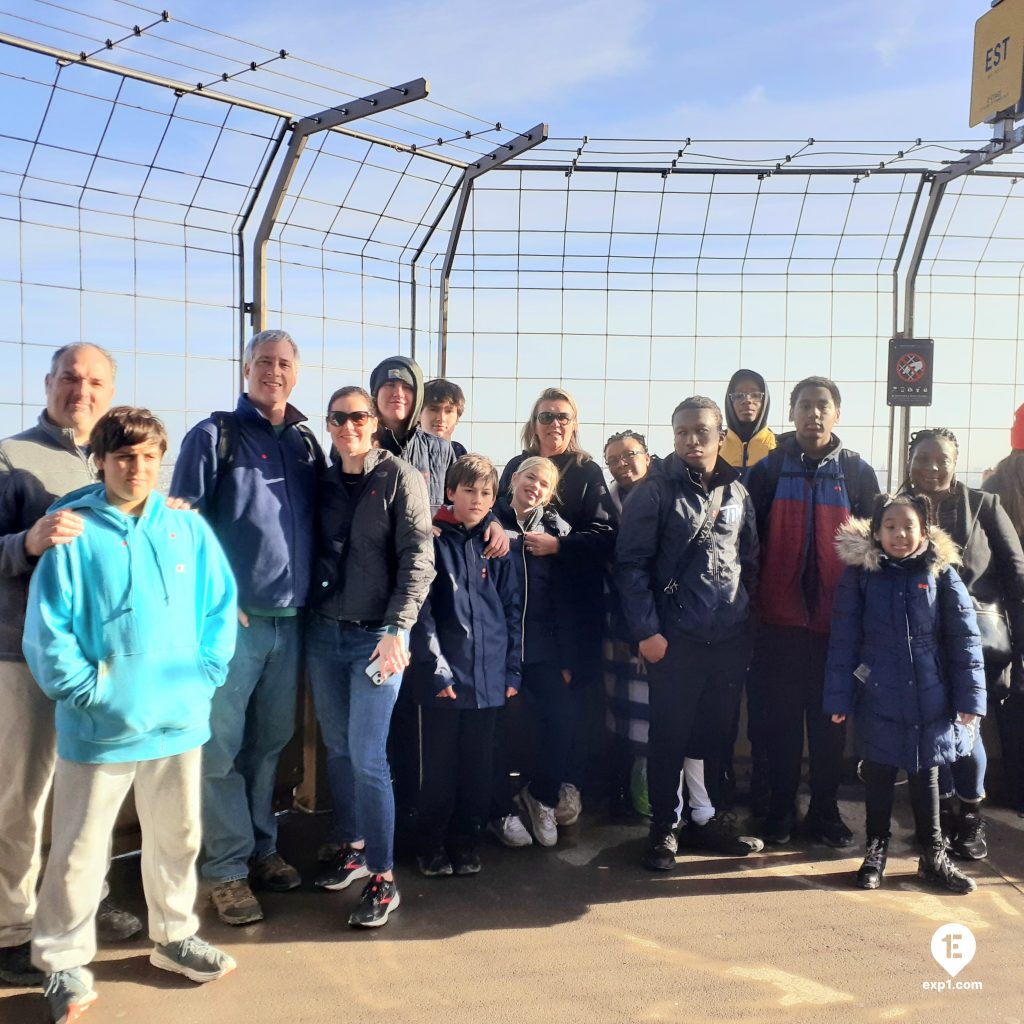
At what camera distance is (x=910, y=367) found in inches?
212

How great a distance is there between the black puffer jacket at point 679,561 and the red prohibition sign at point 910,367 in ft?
7.05

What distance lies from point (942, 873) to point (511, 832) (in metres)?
1.70

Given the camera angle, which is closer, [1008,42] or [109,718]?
[109,718]

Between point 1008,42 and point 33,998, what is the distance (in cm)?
710

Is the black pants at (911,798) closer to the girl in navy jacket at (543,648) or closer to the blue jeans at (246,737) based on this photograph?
the girl in navy jacket at (543,648)

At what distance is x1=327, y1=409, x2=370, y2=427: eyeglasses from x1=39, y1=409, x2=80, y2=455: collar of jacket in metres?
0.85

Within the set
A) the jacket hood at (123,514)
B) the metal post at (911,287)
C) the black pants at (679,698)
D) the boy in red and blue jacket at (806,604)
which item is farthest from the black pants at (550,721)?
the metal post at (911,287)

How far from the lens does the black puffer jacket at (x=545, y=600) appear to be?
389 centimetres

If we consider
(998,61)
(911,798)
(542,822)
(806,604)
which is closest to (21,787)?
(542,822)

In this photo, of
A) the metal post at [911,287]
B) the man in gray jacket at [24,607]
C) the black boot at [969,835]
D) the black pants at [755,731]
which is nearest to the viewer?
the man in gray jacket at [24,607]

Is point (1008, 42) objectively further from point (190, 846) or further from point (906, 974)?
point (190, 846)

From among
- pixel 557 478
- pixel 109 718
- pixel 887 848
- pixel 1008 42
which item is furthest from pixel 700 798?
pixel 1008 42

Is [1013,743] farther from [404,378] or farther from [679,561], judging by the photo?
[404,378]

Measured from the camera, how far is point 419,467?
405 cm
